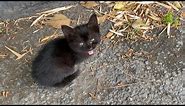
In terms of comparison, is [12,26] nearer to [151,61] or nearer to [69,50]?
[69,50]

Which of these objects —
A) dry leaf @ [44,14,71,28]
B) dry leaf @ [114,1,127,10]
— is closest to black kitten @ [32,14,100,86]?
dry leaf @ [44,14,71,28]

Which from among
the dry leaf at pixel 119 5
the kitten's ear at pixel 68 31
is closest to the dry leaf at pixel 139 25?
the dry leaf at pixel 119 5

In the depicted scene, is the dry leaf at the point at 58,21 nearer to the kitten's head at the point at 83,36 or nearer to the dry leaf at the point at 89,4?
the dry leaf at the point at 89,4

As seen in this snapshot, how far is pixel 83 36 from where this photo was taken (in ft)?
13.9

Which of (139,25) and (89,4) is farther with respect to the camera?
(89,4)

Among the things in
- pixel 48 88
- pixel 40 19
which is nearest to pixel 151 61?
pixel 48 88

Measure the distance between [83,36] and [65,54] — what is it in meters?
0.24

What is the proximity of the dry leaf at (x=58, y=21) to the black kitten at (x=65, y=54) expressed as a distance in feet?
1.98

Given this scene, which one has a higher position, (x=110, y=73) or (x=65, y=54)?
(x=65, y=54)

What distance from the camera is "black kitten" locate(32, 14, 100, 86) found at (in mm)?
4223

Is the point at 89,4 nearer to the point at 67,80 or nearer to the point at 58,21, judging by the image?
the point at 58,21

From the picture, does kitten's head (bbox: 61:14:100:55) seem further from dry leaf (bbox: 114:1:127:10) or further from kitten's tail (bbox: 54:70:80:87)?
dry leaf (bbox: 114:1:127:10)

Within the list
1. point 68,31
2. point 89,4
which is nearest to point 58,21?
point 89,4

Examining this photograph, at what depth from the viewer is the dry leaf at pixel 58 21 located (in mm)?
4949
